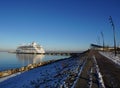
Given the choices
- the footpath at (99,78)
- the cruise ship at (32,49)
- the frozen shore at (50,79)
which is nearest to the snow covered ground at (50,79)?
the frozen shore at (50,79)

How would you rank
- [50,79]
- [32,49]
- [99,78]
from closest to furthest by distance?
[99,78] → [50,79] → [32,49]

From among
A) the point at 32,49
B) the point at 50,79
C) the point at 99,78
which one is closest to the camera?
the point at 99,78

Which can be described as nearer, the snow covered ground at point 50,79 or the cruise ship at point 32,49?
the snow covered ground at point 50,79

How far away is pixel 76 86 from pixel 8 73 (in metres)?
28.4

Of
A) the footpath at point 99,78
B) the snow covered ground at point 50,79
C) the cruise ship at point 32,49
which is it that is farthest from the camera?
the cruise ship at point 32,49

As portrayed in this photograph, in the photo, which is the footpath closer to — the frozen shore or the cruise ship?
the frozen shore

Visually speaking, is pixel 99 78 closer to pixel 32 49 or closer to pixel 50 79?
pixel 50 79

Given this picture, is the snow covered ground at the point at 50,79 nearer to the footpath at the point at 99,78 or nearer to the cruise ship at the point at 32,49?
the footpath at the point at 99,78

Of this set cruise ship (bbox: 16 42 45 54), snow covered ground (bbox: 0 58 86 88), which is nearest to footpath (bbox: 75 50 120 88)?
snow covered ground (bbox: 0 58 86 88)

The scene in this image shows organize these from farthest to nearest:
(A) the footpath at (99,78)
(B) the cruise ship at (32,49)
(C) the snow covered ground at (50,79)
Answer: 1. (B) the cruise ship at (32,49)
2. (C) the snow covered ground at (50,79)
3. (A) the footpath at (99,78)

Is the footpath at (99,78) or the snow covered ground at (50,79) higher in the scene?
the footpath at (99,78)

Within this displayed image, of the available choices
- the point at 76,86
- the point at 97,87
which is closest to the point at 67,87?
the point at 76,86

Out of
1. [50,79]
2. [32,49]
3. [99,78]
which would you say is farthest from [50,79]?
[32,49]

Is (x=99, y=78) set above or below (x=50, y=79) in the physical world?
above
